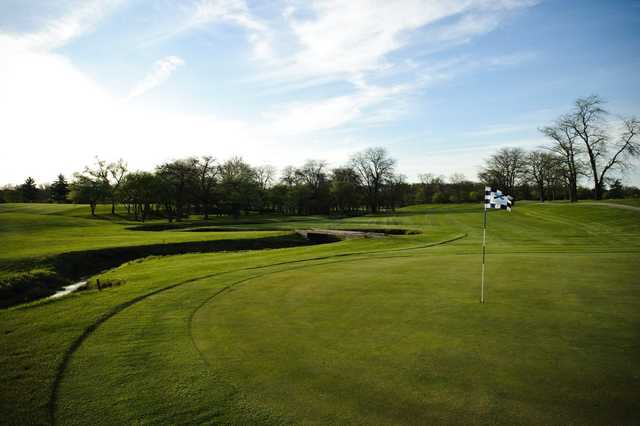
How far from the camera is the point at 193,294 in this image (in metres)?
12.0

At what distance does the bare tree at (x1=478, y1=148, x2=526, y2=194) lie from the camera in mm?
94938

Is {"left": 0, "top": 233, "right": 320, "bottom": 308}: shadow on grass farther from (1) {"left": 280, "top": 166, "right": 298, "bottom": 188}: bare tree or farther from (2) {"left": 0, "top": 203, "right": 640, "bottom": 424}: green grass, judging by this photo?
(1) {"left": 280, "top": 166, "right": 298, "bottom": 188}: bare tree

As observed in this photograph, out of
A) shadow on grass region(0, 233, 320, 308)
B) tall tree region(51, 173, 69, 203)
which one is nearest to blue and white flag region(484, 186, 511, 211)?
shadow on grass region(0, 233, 320, 308)

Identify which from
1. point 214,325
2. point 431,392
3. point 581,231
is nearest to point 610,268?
point 431,392

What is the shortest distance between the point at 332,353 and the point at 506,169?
104 metres

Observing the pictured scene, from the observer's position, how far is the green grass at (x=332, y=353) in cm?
519

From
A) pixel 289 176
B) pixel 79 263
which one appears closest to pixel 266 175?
pixel 289 176

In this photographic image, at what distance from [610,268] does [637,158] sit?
180 ft

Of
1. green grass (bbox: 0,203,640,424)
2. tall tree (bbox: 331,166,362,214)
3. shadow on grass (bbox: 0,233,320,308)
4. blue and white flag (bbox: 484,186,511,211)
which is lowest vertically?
shadow on grass (bbox: 0,233,320,308)

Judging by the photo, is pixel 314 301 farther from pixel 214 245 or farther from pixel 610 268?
pixel 214 245

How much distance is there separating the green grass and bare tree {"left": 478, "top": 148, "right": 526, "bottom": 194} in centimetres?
9230

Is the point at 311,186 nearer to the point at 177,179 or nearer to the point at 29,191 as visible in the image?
the point at 177,179

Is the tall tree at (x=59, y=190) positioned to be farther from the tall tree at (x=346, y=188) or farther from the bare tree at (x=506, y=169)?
the bare tree at (x=506, y=169)

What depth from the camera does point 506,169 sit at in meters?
96.8
